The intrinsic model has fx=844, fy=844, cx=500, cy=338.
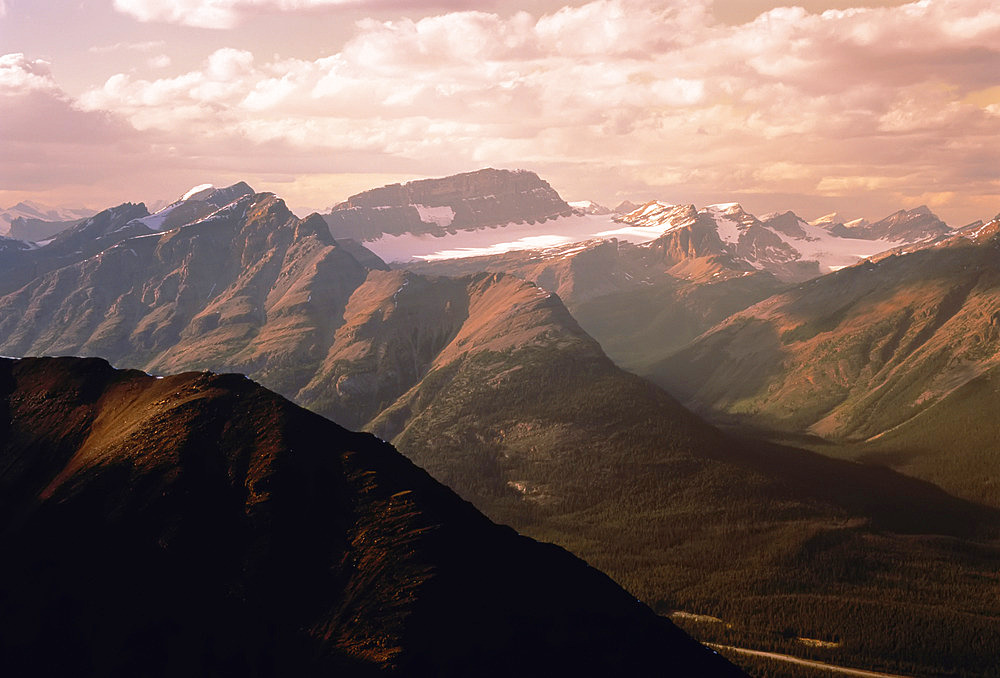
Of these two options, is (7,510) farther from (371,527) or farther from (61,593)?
(371,527)

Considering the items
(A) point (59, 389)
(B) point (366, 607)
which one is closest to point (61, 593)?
(B) point (366, 607)

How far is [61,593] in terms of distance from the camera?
423ft

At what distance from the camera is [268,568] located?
5408 inches

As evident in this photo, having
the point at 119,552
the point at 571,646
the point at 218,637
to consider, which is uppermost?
the point at 119,552

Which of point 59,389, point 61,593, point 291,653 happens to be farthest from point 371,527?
point 59,389

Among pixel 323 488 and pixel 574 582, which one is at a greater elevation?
pixel 323 488

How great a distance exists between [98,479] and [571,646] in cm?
9022

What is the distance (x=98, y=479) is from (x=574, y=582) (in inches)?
3507

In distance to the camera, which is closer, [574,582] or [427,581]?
[427,581]

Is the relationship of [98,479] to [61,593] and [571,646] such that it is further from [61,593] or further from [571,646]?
[571,646]

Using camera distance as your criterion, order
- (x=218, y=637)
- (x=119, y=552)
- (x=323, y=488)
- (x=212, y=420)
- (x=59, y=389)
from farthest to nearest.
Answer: (x=59, y=389) < (x=212, y=420) < (x=323, y=488) < (x=119, y=552) < (x=218, y=637)

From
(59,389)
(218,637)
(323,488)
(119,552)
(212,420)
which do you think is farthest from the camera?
(59,389)

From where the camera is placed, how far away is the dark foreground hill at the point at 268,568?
123 m

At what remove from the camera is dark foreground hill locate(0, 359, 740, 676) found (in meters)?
123
